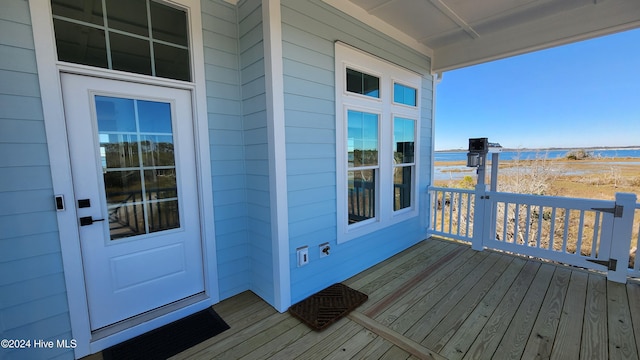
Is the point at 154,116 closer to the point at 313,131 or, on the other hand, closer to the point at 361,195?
the point at 313,131

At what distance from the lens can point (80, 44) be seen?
5.04ft

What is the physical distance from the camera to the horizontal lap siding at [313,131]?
199 cm

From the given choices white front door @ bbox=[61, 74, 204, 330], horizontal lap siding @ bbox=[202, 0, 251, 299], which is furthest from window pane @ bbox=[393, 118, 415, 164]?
white front door @ bbox=[61, 74, 204, 330]

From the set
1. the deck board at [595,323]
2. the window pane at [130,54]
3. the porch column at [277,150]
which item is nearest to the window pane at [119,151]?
the window pane at [130,54]

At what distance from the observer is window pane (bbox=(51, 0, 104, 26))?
1.45 metres

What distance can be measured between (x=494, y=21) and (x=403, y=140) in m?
1.64

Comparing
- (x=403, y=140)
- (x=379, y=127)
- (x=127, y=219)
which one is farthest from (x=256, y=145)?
(x=403, y=140)

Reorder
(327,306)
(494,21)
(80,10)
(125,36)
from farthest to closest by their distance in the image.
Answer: (494,21) → (327,306) → (125,36) → (80,10)

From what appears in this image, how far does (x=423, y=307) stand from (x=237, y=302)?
169 centimetres

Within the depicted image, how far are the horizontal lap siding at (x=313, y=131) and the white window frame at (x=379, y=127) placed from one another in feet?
0.25

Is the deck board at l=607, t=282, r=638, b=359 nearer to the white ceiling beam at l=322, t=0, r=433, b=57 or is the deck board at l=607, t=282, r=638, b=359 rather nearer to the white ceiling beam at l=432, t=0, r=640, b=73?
the white ceiling beam at l=432, t=0, r=640, b=73

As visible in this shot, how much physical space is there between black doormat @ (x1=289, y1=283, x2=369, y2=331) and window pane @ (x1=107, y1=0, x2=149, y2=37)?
2522 mm

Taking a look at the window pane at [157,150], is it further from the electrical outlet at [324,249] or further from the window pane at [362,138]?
the window pane at [362,138]

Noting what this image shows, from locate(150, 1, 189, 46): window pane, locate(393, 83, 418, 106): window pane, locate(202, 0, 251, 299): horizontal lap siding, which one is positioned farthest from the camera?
locate(393, 83, 418, 106): window pane
